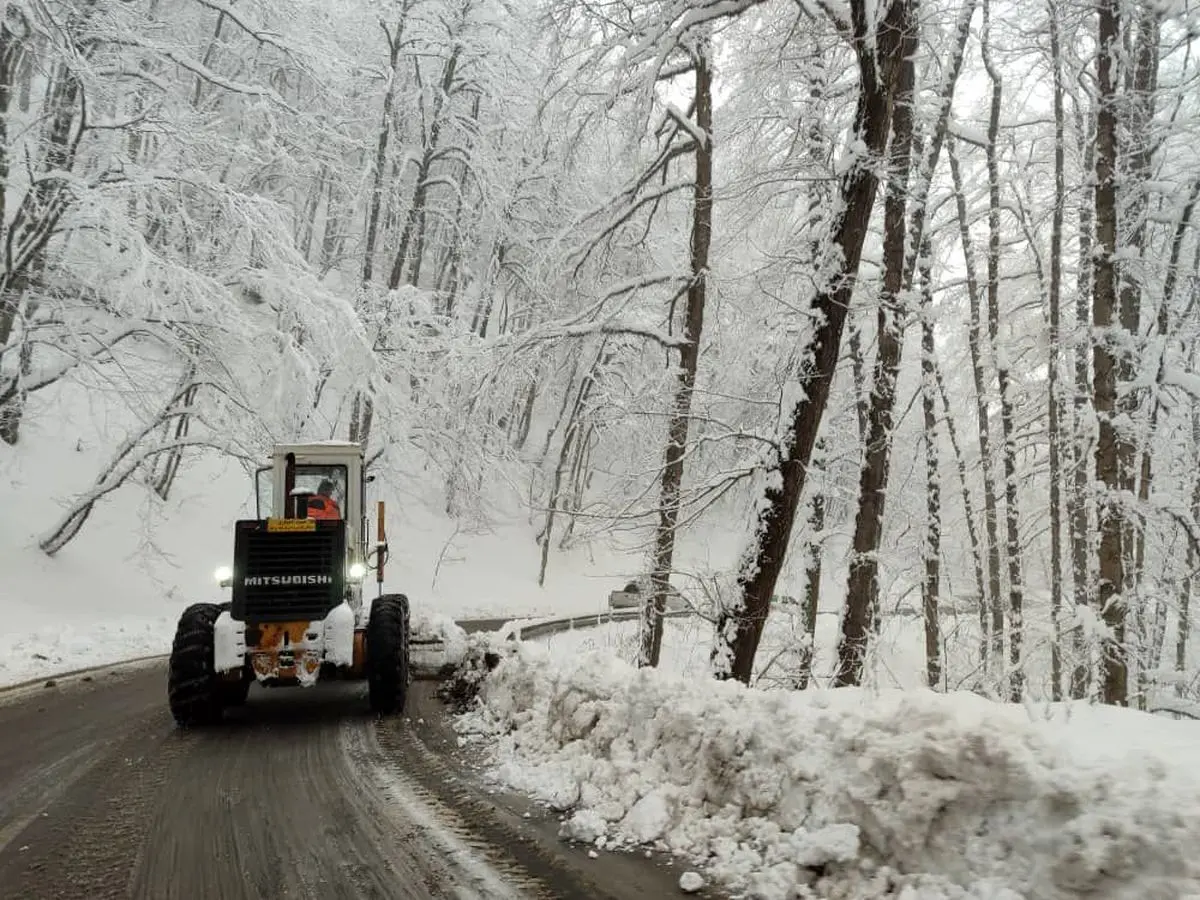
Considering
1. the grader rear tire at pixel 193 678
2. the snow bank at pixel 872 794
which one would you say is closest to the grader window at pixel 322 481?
the grader rear tire at pixel 193 678

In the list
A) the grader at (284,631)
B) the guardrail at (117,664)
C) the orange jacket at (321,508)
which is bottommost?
the guardrail at (117,664)

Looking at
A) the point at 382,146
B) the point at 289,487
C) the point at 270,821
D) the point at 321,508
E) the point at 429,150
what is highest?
the point at 382,146

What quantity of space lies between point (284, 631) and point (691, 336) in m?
6.51

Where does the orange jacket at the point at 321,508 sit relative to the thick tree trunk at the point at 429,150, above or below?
below

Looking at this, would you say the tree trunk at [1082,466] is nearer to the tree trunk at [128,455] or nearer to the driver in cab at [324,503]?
the driver in cab at [324,503]

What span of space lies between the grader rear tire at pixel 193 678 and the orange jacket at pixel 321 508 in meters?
1.73

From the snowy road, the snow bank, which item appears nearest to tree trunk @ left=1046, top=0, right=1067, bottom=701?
the snow bank

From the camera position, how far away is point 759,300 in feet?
38.1

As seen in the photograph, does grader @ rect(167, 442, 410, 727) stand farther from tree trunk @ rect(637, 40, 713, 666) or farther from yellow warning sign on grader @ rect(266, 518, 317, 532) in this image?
tree trunk @ rect(637, 40, 713, 666)

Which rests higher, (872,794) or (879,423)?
(879,423)

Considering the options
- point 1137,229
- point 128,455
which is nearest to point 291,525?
point 1137,229

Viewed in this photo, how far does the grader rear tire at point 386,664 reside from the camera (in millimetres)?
7820

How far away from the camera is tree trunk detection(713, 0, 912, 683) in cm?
702

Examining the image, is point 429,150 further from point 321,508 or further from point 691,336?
point 321,508
